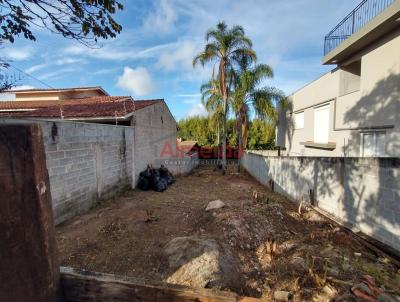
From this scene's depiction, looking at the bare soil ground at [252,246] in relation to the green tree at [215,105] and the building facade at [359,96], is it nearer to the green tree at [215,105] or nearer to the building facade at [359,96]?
the building facade at [359,96]

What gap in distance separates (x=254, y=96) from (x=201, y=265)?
46.6 ft

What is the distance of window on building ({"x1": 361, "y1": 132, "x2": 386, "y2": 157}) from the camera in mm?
7762

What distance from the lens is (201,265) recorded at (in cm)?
321

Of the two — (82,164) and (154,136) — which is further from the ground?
(154,136)

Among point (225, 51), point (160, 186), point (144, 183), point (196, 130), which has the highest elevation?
point (225, 51)

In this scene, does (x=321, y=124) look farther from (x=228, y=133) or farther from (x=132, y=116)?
(x=228, y=133)

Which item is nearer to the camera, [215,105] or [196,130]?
[215,105]

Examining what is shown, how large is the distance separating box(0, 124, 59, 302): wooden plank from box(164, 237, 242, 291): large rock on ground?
226 cm

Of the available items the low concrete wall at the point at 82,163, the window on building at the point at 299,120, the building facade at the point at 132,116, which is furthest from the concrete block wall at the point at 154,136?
the window on building at the point at 299,120

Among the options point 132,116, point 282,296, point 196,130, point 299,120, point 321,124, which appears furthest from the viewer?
point 196,130

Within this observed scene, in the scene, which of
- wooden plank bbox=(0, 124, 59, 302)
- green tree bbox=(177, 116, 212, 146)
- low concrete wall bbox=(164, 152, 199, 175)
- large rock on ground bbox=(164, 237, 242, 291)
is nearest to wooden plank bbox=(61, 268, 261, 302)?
wooden plank bbox=(0, 124, 59, 302)

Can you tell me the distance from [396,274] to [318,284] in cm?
135

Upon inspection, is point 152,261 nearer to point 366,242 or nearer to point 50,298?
point 50,298

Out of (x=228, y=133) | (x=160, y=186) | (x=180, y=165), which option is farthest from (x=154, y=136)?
(x=228, y=133)
